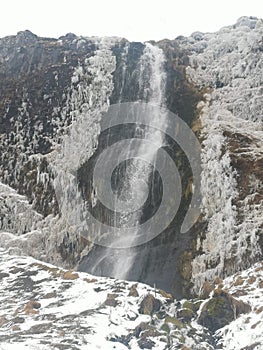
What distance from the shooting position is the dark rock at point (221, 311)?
25.6 meters

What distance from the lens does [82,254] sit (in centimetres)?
3731

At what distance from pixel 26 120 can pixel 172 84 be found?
12.3 meters

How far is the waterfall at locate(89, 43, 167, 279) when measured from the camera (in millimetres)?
35156

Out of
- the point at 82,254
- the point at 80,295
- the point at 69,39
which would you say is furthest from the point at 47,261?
the point at 69,39

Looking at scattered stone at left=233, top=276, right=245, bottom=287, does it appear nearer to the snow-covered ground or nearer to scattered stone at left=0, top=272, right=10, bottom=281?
the snow-covered ground

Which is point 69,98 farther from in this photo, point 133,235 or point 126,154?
point 133,235

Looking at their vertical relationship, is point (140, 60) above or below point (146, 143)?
above

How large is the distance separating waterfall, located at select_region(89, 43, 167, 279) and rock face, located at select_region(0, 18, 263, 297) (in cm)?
30

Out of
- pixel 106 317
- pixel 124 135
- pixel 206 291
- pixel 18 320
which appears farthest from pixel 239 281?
pixel 124 135

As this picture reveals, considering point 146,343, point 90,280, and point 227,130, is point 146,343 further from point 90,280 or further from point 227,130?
point 227,130

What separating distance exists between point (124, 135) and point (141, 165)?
4.67 meters

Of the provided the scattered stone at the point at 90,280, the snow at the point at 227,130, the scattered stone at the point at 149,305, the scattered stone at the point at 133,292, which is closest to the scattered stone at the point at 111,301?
the scattered stone at the point at 133,292

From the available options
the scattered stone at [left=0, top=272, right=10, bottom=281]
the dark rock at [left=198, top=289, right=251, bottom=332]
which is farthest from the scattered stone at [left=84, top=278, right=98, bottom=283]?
the dark rock at [left=198, top=289, right=251, bottom=332]

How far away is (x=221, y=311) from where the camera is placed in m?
25.8
